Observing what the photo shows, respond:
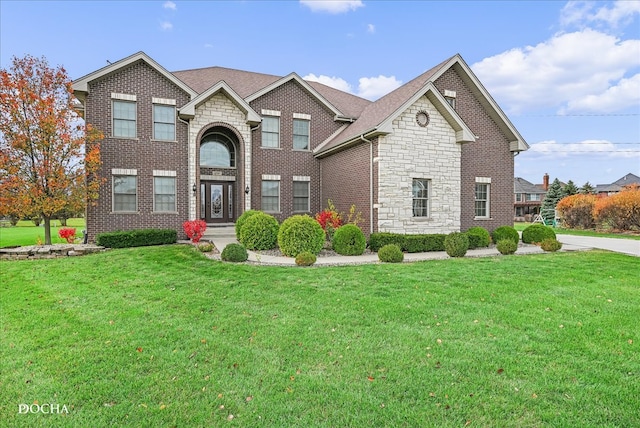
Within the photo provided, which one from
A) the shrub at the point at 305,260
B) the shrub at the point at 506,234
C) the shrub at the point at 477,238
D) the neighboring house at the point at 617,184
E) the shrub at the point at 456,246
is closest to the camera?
the shrub at the point at 305,260

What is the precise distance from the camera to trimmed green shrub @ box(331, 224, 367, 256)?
37.4 feet

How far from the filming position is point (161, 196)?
49.2 ft

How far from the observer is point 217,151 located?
17.1m

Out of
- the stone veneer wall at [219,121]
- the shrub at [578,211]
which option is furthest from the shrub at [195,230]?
the shrub at [578,211]

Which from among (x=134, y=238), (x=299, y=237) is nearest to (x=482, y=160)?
(x=299, y=237)

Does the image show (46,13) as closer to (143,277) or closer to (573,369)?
(143,277)

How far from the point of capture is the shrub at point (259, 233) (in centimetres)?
1183

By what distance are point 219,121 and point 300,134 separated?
3.88 metres

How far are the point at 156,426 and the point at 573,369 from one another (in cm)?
403

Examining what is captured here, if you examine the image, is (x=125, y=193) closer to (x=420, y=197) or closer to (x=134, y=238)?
Result: (x=134, y=238)

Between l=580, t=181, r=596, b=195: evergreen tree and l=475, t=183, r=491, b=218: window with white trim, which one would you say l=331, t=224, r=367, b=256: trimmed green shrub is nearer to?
l=475, t=183, r=491, b=218: window with white trim

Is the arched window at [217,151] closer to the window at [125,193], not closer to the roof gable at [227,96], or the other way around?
the roof gable at [227,96]

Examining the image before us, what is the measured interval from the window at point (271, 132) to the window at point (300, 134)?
831mm

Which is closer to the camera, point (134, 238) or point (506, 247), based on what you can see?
point (506, 247)
